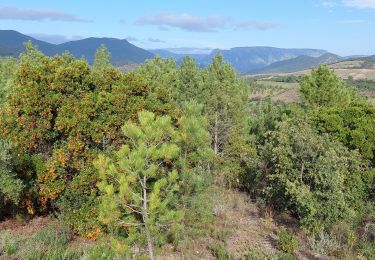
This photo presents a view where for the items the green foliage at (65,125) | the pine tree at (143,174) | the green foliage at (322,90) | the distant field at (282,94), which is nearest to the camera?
the pine tree at (143,174)

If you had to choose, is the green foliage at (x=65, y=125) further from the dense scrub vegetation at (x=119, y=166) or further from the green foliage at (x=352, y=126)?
the green foliage at (x=352, y=126)

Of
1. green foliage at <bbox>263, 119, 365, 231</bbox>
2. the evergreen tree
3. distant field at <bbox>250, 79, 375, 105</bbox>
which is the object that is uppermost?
the evergreen tree

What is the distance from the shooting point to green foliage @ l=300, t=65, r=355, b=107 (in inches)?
1283

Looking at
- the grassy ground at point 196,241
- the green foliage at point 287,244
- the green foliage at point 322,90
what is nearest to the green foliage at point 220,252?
Result: the grassy ground at point 196,241

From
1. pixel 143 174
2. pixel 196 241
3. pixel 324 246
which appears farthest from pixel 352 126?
pixel 143 174

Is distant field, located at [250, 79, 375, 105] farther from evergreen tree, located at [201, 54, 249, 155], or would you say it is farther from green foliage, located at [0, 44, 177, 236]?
green foliage, located at [0, 44, 177, 236]

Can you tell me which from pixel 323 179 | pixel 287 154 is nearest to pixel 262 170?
pixel 287 154

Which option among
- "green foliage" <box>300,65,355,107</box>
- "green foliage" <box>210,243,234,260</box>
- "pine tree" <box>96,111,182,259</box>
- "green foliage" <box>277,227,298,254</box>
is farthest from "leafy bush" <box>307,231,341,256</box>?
"green foliage" <box>300,65,355,107</box>

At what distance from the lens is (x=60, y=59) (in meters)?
18.1

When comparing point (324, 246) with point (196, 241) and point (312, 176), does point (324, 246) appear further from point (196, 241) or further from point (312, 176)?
point (196, 241)

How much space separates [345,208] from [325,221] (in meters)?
1.06

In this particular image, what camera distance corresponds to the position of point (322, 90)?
3281cm

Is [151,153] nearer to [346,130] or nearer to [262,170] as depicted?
[262,170]

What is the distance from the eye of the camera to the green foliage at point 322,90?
32.6 meters
